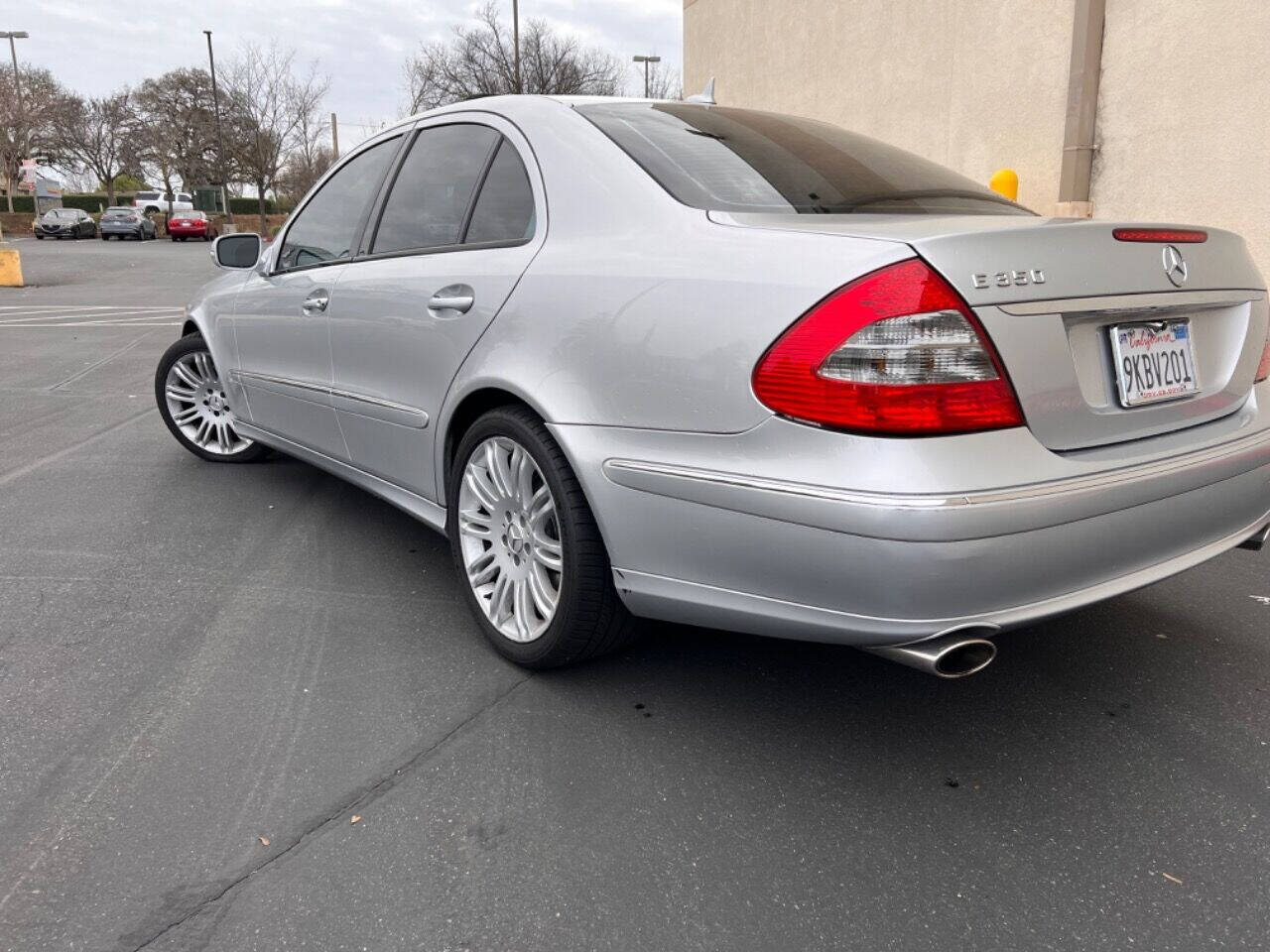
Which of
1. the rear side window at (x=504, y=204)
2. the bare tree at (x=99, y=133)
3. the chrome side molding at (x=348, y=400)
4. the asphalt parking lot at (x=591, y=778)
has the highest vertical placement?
the bare tree at (x=99, y=133)

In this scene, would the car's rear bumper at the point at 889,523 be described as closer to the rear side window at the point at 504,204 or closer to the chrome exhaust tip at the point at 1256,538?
the chrome exhaust tip at the point at 1256,538

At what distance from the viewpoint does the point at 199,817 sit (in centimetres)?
214

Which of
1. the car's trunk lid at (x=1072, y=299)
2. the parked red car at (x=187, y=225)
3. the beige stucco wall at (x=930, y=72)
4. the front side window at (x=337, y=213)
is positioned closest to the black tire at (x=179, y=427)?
the front side window at (x=337, y=213)

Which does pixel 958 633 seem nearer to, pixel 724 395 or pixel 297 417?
pixel 724 395

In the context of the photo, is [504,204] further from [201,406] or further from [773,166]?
[201,406]

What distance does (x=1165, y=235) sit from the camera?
2289 mm

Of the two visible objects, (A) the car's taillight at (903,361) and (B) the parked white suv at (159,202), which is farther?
(B) the parked white suv at (159,202)

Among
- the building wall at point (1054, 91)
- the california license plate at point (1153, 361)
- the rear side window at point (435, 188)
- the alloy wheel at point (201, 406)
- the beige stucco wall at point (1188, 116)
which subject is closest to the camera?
the california license plate at point (1153, 361)

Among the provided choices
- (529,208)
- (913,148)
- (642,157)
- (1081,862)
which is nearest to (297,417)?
(529,208)

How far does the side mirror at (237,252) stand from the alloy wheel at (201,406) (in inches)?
24.2

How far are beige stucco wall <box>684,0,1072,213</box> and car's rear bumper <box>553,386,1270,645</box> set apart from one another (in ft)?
22.8

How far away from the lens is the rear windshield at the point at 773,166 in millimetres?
2467

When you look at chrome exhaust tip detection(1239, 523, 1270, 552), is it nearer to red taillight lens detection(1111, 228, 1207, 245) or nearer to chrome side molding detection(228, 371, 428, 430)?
red taillight lens detection(1111, 228, 1207, 245)

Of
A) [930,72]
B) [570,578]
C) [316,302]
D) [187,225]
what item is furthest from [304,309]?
[187,225]
